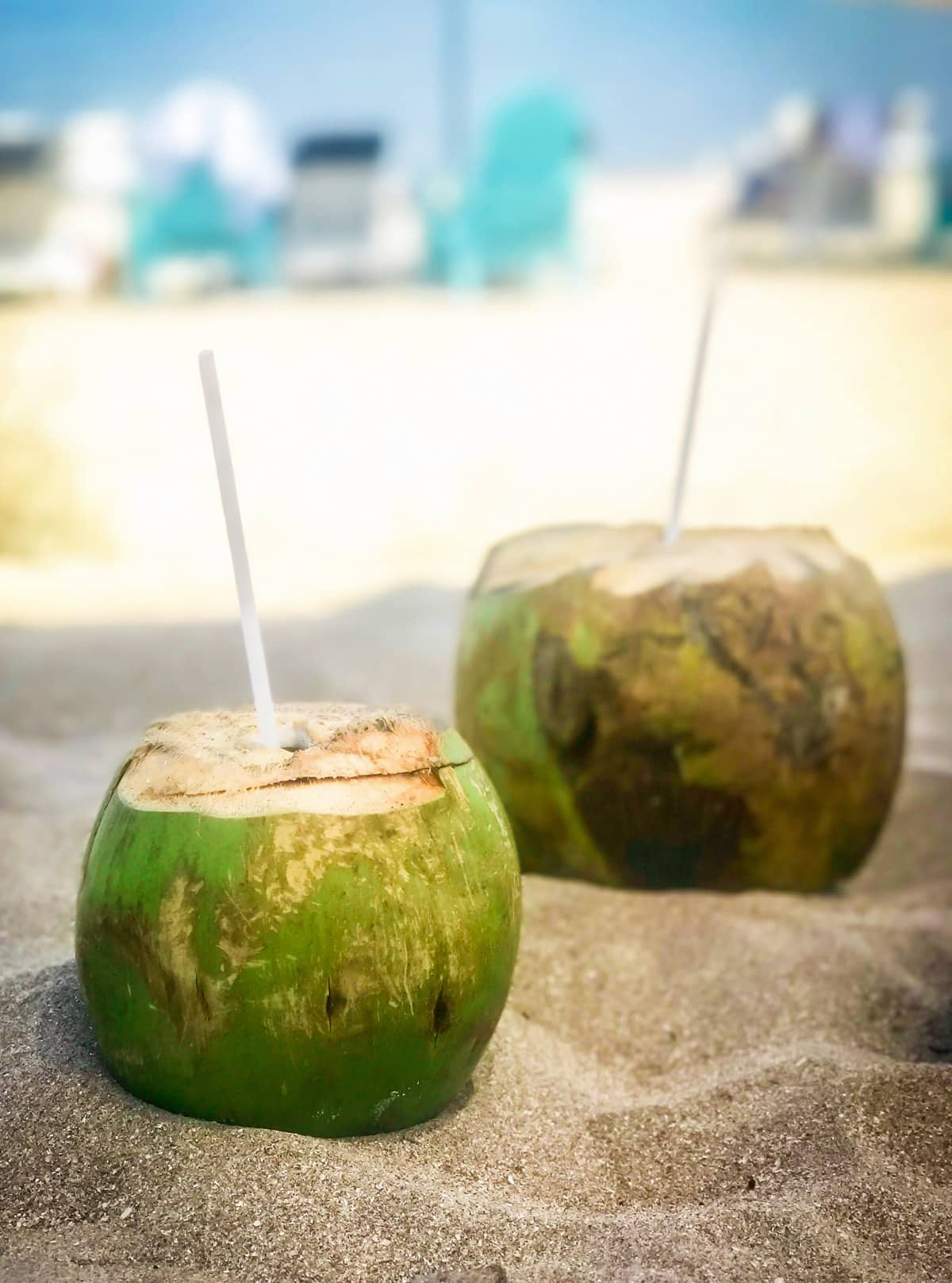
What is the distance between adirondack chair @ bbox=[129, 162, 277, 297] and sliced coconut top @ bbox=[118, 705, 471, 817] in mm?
7015

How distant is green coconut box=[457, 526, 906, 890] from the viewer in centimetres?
165

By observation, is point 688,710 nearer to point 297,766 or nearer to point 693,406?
point 693,406

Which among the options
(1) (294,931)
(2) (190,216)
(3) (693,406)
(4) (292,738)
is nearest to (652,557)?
(3) (693,406)

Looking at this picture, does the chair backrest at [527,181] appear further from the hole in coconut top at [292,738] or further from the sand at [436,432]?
the hole in coconut top at [292,738]

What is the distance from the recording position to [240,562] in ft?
3.79

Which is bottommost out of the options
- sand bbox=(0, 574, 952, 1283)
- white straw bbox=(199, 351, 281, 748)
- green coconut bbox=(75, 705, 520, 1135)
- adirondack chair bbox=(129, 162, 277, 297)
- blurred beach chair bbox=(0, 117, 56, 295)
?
adirondack chair bbox=(129, 162, 277, 297)

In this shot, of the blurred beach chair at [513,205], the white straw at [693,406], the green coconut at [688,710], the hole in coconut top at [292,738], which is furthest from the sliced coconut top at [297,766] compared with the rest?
the blurred beach chair at [513,205]

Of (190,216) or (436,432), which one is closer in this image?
(436,432)

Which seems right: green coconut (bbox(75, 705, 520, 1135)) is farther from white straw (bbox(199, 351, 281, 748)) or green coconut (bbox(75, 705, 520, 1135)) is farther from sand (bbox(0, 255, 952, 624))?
sand (bbox(0, 255, 952, 624))

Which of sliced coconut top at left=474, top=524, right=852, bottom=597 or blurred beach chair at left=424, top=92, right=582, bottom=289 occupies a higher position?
sliced coconut top at left=474, top=524, right=852, bottom=597

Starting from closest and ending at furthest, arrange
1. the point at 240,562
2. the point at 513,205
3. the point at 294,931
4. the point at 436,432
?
the point at 294,931 < the point at 240,562 < the point at 436,432 < the point at 513,205

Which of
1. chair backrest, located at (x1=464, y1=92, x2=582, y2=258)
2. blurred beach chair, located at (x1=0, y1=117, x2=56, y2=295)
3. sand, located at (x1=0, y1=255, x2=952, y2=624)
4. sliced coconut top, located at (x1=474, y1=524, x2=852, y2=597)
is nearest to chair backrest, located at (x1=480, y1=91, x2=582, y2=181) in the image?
chair backrest, located at (x1=464, y1=92, x2=582, y2=258)

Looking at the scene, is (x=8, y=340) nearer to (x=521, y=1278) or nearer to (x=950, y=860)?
(x=950, y=860)

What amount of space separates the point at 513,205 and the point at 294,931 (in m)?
7.28
